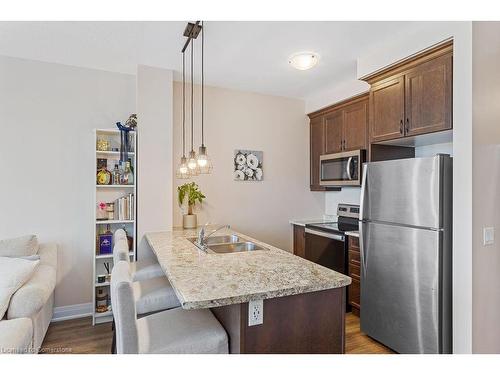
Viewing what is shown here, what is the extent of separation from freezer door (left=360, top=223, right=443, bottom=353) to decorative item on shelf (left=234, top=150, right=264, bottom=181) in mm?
1597

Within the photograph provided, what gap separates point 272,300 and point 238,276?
23 cm

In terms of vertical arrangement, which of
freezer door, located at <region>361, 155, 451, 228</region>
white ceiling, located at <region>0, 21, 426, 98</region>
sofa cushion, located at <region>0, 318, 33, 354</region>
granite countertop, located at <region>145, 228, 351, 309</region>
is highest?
white ceiling, located at <region>0, 21, 426, 98</region>

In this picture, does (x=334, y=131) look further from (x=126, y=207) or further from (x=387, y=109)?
(x=126, y=207)

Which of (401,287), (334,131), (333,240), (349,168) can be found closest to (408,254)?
(401,287)

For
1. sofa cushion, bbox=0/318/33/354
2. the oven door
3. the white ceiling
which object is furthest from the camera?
the oven door

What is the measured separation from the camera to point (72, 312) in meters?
3.03

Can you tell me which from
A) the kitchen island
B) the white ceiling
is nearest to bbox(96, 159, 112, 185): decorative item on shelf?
the white ceiling

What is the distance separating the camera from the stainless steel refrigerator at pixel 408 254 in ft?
6.64

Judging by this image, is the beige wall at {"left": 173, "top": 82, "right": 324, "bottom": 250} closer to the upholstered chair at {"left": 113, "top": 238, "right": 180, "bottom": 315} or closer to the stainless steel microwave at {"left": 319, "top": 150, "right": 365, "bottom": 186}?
the stainless steel microwave at {"left": 319, "top": 150, "right": 365, "bottom": 186}

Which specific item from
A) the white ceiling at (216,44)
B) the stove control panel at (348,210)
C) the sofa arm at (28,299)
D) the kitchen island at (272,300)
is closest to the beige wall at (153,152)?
the white ceiling at (216,44)

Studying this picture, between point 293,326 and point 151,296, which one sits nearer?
point 293,326

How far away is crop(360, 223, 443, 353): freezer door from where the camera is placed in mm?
2053

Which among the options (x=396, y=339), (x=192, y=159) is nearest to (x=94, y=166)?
(x=192, y=159)

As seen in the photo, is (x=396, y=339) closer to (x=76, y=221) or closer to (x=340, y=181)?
(x=340, y=181)
